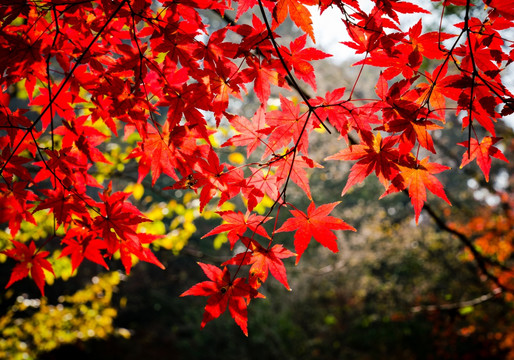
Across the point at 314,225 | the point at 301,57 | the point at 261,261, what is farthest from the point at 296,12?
the point at 261,261

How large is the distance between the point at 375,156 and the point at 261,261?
0.54 meters

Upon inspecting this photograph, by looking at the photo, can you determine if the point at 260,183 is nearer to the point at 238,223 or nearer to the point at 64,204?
the point at 238,223

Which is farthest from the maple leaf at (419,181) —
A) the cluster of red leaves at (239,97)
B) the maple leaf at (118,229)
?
the maple leaf at (118,229)

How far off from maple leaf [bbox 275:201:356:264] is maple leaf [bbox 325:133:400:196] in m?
0.11

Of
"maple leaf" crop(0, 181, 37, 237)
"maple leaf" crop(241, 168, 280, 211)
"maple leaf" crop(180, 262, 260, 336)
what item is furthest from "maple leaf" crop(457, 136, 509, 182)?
"maple leaf" crop(0, 181, 37, 237)

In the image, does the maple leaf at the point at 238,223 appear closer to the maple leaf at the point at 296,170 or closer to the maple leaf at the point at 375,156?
the maple leaf at the point at 296,170

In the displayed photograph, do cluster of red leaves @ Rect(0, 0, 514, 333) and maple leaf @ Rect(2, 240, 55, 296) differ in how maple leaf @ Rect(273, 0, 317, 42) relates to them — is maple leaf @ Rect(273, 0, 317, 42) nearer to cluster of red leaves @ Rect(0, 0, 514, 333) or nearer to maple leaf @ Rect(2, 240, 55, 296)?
cluster of red leaves @ Rect(0, 0, 514, 333)

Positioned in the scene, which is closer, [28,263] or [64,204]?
[64,204]

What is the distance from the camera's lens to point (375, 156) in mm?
1085

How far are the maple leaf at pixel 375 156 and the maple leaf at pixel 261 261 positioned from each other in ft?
1.05

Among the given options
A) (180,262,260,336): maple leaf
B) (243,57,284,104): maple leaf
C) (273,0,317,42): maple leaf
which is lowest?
(180,262,260,336): maple leaf

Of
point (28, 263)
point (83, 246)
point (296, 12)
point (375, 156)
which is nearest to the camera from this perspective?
point (296, 12)

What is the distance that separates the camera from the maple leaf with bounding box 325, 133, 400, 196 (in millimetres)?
1066

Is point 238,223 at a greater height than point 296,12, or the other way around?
point 296,12
